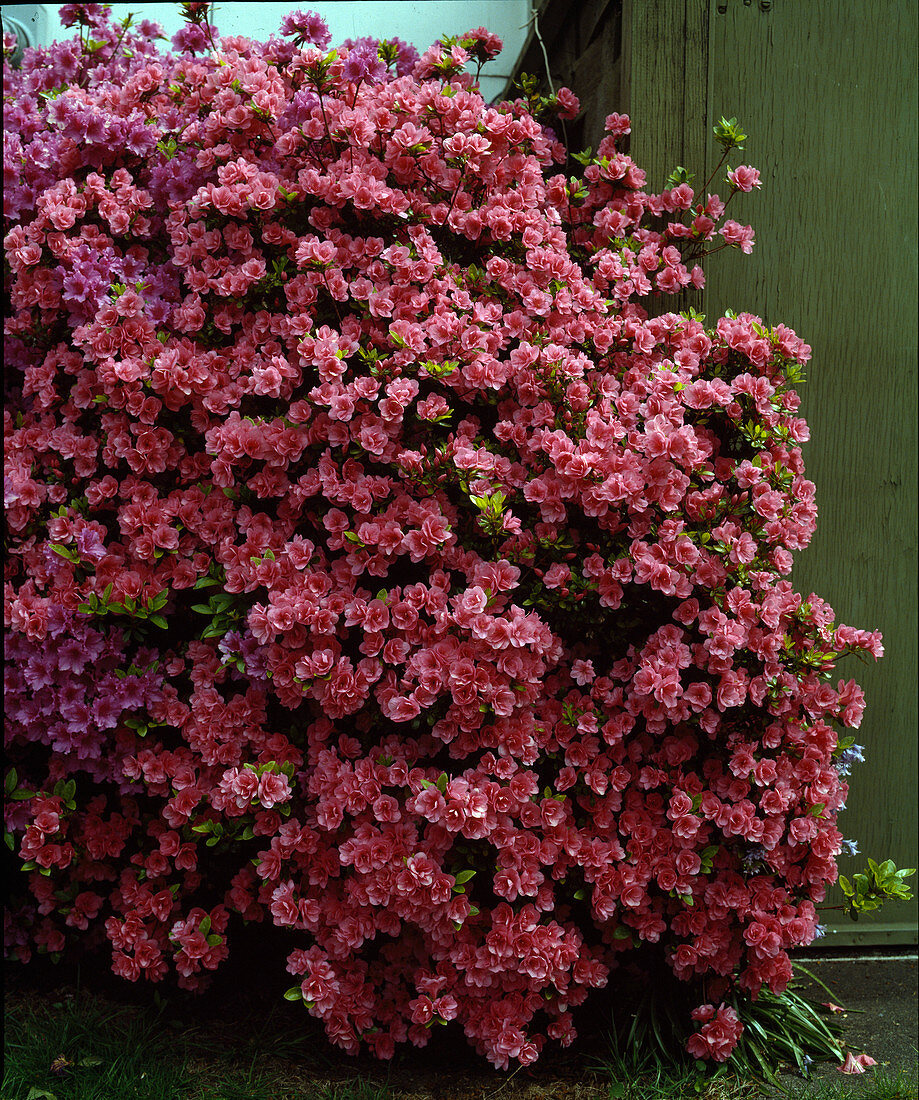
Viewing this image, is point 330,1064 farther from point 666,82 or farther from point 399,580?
point 666,82

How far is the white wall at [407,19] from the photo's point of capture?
3246 millimetres

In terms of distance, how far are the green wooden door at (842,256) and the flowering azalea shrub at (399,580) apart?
13.2 inches

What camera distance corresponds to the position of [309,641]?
2201mm

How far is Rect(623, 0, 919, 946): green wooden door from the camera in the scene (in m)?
2.72

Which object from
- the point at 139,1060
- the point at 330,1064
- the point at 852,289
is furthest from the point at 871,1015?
the point at 852,289

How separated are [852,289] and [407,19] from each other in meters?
1.95

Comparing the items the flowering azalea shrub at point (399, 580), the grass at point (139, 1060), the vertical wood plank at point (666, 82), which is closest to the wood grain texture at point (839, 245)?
the vertical wood plank at point (666, 82)

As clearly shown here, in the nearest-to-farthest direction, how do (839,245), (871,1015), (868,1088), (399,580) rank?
(868,1088)
(399,580)
(871,1015)
(839,245)

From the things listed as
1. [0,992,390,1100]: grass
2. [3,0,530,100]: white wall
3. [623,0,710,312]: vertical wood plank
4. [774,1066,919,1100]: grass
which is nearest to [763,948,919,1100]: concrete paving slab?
[774,1066,919,1100]: grass

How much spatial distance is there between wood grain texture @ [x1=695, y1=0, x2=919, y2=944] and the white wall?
3.33ft

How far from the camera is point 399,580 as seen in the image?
7.81 ft

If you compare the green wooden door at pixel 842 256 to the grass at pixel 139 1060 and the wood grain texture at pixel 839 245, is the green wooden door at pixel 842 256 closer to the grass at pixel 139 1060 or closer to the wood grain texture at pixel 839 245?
the wood grain texture at pixel 839 245

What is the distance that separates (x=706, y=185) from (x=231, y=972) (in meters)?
2.82

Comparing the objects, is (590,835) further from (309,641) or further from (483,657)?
(309,641)
